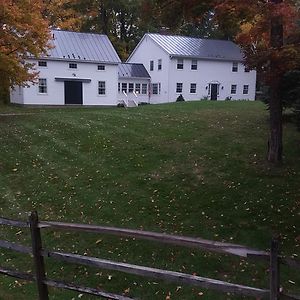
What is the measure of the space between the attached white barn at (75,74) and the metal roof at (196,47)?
7662 mm

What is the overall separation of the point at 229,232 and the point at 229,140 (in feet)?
23.9

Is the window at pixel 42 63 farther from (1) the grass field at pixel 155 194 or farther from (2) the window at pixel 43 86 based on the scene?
(1) the grass field at pixel 155 194

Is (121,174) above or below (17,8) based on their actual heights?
below

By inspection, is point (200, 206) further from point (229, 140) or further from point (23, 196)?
point (229, 140)

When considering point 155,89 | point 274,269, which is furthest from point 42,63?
point 274,269

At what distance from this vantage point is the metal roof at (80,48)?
40.3 meters

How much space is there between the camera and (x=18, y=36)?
22.9 m

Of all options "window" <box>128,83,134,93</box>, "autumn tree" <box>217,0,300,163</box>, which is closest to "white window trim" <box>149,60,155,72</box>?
"window" <box>128,83,134,93</box>

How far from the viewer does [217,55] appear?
163ft

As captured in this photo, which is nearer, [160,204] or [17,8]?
[160,204]

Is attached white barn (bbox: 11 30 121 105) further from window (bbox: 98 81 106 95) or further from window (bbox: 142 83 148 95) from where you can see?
window (bbox: 142 83 148 95)

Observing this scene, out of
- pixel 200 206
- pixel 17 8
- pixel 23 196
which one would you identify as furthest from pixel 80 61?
pixel 200 206

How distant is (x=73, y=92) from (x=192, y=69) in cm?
1390

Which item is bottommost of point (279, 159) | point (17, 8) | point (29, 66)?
point (279, 159)
